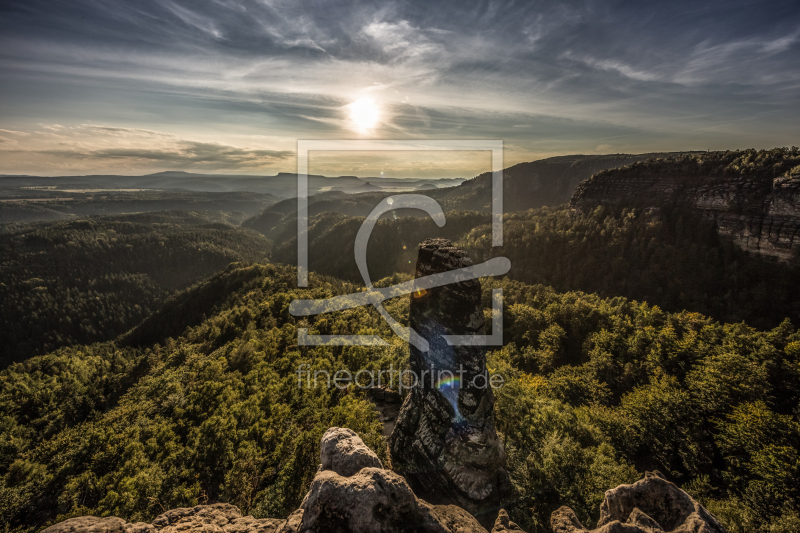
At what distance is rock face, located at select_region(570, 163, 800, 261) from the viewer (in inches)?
2132

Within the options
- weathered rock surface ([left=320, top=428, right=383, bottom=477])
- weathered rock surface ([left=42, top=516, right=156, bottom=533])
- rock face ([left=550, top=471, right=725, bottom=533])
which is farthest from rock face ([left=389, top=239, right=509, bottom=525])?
weathered rock surface ([left=42, top=516, right=156, bottom=533])

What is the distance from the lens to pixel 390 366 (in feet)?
114

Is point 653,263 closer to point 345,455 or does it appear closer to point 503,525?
point 503,525

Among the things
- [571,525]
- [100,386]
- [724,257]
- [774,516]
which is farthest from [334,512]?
[724,257]

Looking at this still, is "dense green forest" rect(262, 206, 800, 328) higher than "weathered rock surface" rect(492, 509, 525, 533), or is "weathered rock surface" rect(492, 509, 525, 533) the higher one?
"dense green forest" rect(262, 206, 800, 328)

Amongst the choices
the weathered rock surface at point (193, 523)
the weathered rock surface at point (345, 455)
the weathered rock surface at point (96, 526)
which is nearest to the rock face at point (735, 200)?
the weathered rock surface at point (345, 455)

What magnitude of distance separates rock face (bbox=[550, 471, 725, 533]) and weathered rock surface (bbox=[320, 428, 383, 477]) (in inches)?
364

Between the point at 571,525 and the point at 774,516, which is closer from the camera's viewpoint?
the point at 571,525

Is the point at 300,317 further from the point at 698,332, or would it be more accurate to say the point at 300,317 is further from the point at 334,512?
the point at 698,332

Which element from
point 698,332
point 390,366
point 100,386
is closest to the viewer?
point 390,366

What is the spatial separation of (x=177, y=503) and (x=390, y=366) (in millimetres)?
21611

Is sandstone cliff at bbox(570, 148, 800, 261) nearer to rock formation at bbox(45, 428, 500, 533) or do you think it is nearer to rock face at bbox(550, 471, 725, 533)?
rock face at bbox(550, 471, 725, 533)

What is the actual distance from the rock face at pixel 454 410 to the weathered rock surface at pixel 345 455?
855 centimetres

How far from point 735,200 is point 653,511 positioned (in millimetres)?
89538
